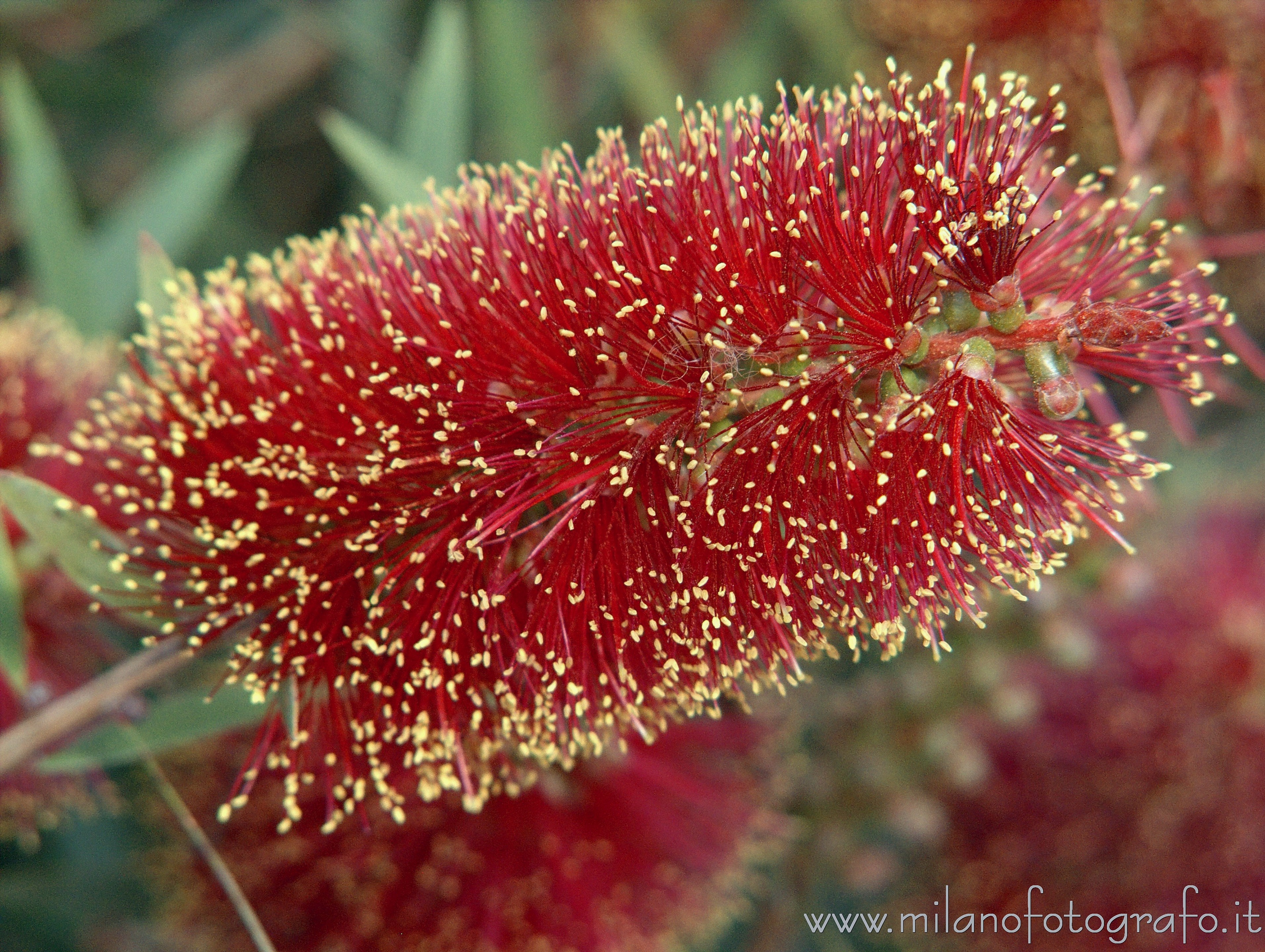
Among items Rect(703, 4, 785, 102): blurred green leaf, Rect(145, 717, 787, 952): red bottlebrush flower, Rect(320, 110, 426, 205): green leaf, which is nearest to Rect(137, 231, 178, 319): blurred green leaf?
Rect(320, 110, 426, 205): green leaf

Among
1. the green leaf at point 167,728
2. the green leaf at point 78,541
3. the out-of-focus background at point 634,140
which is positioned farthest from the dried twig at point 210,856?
the out-of-focus background at point 634,140

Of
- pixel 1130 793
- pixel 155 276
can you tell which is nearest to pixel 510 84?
pixel 155 276

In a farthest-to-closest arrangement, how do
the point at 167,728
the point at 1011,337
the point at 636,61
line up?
the point at 636,61 → the point at 167,728 → the point at 1011,337

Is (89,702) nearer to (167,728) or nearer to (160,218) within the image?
(167,728)

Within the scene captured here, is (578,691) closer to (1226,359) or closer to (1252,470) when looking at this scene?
(1226,359)

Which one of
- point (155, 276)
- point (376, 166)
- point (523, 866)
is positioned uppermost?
point (376, 166)

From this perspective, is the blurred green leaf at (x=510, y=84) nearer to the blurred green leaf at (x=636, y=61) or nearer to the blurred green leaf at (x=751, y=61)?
the blurred green leaf at (x=636, y=61)

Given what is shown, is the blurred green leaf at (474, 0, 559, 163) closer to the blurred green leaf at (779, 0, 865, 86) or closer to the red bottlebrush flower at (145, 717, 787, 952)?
the blurred green leaf at (779, 0, 865, 86)
